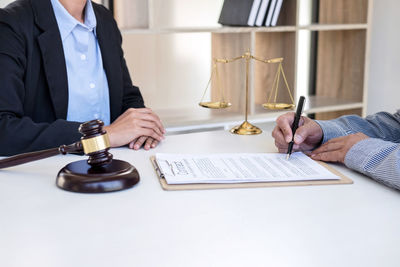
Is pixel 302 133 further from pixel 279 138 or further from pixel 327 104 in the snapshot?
pixel 327 104

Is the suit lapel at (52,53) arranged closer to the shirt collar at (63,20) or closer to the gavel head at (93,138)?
the shirt collar at (63,20)

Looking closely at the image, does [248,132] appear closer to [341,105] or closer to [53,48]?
[53,48]

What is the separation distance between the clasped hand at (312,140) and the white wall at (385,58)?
86.7 inches

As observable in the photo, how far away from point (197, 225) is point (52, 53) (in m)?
1.11

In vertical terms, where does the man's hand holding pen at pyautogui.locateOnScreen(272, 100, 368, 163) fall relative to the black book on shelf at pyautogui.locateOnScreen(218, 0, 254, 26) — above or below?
below

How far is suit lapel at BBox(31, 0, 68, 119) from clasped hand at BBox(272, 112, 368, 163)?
826mm

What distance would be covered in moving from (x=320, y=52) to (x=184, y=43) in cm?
108

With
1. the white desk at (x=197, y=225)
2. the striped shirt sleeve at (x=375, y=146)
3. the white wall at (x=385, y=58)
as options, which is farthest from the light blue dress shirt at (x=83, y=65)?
the white wall at (x=385, y=58)

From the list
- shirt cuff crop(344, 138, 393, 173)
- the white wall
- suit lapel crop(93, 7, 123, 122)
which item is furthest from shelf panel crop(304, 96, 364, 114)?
shirt cuff crop(344, 138, 393, 173)

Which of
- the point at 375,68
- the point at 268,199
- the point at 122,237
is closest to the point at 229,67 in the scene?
the point at 375,68

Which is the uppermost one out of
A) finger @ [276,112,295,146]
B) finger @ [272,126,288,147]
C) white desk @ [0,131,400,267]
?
finger @ [276,112,295,146]

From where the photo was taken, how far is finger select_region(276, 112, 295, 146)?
4.65 ft

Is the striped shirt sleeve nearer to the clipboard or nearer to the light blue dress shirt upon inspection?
the clipboard

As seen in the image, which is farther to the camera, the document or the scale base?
the scale base
